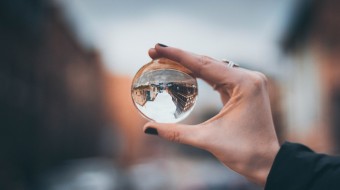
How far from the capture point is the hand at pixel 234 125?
1.87 m

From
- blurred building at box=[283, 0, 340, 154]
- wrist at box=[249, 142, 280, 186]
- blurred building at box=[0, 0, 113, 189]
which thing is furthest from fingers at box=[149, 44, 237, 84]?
blurred building at box=[283, 0, 340, 154]

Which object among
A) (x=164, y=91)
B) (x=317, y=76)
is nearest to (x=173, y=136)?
(x=164, y=91)

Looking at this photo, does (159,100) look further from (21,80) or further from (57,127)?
(57,127)

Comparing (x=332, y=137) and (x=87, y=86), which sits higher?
(x=87, y=86)

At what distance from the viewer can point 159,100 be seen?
1945 millimetres

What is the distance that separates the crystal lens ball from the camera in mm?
1908

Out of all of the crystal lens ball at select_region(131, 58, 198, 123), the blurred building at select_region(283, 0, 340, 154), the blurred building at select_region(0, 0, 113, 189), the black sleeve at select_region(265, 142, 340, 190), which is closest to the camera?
the black sleeve at select_region(265, 142, 340, 190)

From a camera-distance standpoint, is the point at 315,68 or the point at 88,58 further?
the point at 88,58

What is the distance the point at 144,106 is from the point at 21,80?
22732mm

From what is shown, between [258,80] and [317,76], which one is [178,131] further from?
[317,76]

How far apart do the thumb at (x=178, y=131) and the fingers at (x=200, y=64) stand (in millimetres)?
193

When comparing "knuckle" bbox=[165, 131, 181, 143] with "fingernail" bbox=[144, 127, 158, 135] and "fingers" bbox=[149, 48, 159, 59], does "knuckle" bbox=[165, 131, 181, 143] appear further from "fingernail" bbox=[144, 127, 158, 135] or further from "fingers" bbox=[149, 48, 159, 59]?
"fingers" bbox=[149, 48, 159, 59]

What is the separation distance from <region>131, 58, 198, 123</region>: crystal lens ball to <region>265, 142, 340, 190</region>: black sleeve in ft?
1.30

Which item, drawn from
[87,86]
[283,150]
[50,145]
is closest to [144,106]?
[283,150]
